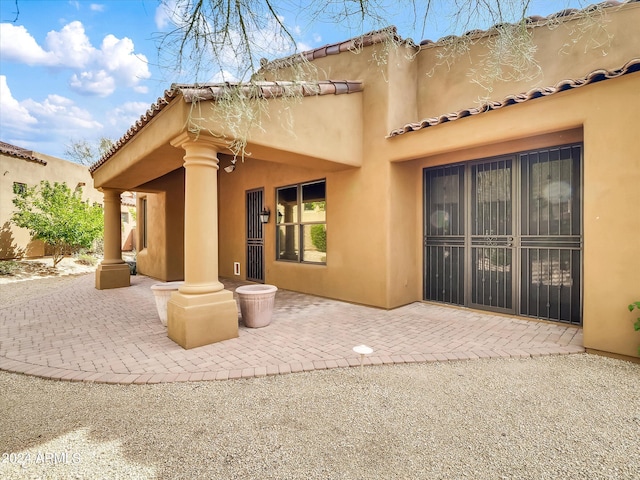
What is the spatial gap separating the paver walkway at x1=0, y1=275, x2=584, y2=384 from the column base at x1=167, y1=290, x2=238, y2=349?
0.43 ft

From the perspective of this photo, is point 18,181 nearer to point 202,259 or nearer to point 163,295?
point 163,295

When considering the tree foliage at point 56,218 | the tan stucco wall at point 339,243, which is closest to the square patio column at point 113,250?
the tan stucco wall at point 339,243

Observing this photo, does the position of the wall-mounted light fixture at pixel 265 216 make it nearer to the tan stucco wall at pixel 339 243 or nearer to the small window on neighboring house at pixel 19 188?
the tan stucco wall at pixel 339 243

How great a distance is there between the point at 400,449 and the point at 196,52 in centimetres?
390

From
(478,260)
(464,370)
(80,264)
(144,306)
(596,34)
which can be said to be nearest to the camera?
(464,370)

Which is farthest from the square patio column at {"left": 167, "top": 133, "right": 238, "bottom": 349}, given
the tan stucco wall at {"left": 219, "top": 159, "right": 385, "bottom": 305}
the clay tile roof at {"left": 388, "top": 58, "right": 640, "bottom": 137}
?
the clay tile roof at {"left": 388, "top": 58, "right": 640, "bottom": 137}

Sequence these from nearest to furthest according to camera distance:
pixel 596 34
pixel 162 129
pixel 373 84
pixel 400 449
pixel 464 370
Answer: pixel 400 449 → pixel 464 370 → pixel 162 129 → pixel 596 34 → pixel 373 84

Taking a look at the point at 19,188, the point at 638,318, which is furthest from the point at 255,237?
the point at 19,188

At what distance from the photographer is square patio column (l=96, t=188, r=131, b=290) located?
8742mm

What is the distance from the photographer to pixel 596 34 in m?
4.91

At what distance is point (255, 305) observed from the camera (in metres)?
4.79

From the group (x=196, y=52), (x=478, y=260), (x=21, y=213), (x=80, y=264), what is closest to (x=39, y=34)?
(x=196, y=52)

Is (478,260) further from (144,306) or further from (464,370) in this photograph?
(144,306)

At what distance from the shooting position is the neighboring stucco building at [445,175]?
359cm
